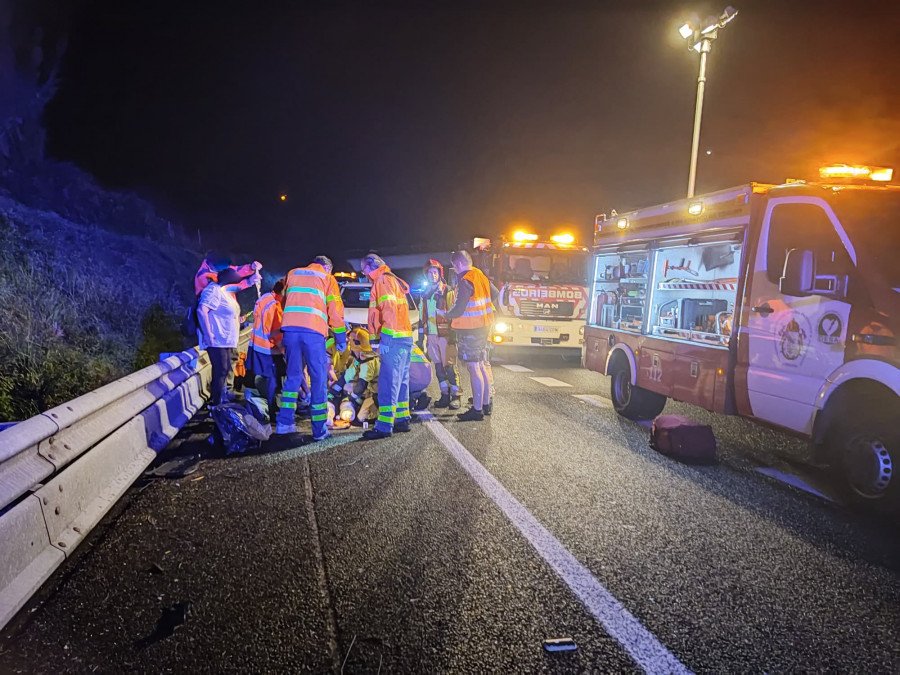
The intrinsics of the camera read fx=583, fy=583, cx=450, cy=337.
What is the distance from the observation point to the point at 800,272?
4539 mm

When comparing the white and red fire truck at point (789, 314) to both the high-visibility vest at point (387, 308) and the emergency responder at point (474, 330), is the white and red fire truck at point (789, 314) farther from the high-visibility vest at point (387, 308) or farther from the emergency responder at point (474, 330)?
the high-visibility vest at point (387, 308)

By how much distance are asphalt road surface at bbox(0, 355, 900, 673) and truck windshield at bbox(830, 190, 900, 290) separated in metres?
1.85

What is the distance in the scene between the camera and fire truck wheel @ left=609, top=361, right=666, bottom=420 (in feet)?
24.3

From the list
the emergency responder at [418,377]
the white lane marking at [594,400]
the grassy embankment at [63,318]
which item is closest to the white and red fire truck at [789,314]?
the white lane marking at [594,400]

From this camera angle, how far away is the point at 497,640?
260 cm

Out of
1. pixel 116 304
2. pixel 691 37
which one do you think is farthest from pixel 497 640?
pixel 691 37

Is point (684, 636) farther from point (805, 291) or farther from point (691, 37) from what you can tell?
point (691, 37)

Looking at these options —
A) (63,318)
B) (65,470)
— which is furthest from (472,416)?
(63,318)

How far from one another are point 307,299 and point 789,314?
Result: 444 cm

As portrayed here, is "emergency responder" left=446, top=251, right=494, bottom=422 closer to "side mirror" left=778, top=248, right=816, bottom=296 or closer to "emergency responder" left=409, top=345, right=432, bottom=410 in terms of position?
"emergency responder" left=409, top=345, right=432, bottom=410

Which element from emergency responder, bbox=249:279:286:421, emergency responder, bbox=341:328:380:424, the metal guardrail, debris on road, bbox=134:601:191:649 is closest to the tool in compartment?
emergency responder, bbox=341:328:380:424

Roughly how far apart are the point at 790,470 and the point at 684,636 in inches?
134

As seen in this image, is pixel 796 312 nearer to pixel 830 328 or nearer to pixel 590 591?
pixel 830 328

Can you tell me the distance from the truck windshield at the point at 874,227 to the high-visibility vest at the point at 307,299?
183 inches
